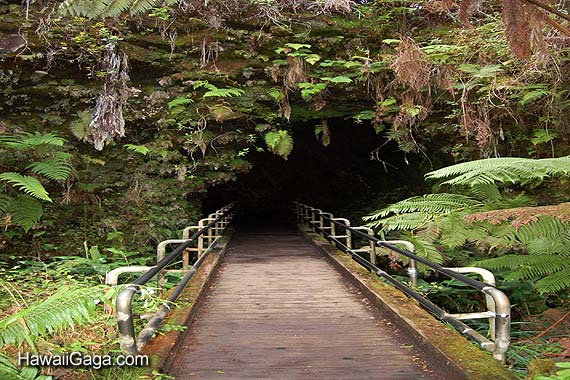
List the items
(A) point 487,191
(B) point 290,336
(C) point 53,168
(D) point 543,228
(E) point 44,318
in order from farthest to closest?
(C) point 53,168, (A) point 487,191, (B) point 290,336, (D) point 543,228, (E) point 44,318

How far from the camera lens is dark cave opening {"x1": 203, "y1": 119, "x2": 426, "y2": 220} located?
1352 centimetres

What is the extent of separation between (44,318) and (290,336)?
2.27 meters

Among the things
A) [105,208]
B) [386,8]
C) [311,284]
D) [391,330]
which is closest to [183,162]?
[105,208]

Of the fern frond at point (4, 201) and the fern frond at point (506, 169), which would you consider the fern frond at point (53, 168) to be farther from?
the fern frond at point (506, 169)

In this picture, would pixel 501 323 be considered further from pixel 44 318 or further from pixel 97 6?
pixel 97 6

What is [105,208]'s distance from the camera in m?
9.15

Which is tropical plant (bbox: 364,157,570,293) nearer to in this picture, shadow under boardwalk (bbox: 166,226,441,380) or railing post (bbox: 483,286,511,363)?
railing post (bbox: 483,286,511,363)

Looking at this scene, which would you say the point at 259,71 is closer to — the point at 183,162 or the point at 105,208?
the point at 183,162

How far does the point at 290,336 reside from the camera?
403 centimetres

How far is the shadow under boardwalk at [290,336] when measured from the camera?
3.25m

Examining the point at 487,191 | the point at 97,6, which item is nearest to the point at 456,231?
the point at 487,191

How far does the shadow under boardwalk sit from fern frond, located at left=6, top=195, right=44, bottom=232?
128 inches

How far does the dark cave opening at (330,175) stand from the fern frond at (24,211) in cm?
670

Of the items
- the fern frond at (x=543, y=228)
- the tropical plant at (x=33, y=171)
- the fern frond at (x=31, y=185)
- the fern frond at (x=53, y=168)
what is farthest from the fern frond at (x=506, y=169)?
the tropical plant at (x=33, y=171)
